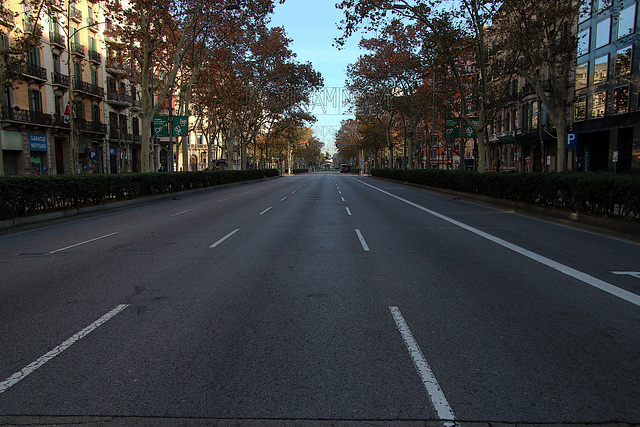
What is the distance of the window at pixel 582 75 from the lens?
105ft

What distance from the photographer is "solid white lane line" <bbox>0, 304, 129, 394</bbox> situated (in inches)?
136

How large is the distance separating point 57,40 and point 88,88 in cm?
568

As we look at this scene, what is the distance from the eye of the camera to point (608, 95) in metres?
29.7

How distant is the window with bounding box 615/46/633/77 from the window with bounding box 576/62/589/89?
11.3 feet

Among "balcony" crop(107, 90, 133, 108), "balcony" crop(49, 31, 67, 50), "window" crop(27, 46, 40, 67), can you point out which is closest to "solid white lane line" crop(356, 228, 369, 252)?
"window" crop(27, 46, 40, 67)

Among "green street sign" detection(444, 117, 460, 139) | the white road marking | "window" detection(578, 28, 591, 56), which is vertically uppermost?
"window" detection(578, 28, 591, 56)

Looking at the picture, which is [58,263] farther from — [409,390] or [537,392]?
[537,392]

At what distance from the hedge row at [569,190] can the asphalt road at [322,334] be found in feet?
8.02

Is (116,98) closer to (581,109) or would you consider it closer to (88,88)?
(88,88)

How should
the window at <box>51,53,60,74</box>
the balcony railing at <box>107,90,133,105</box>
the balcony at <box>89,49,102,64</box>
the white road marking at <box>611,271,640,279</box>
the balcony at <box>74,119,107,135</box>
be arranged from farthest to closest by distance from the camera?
1. the balcony railing at <box>107,90,133,105</box>
2. the balcony at <box>89,49,102,64</box>
3. the balcony at <box>74,119,107,135</box>
4. the window at <box>51,53,60,74</box>
5. the white road marking at <box>611,271,640,279</box>

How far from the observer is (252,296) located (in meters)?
5.62

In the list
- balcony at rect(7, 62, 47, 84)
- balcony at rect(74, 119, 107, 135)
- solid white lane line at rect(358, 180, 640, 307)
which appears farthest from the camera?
balcony at rect(74, 119, 107, 135)

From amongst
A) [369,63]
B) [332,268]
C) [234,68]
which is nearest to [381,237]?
[332,268]

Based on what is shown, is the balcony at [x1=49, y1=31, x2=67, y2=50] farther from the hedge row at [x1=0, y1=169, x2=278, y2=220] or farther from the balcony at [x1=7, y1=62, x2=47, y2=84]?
the hedge row at [x1=0, y1=169, x2=278, y2=220]
